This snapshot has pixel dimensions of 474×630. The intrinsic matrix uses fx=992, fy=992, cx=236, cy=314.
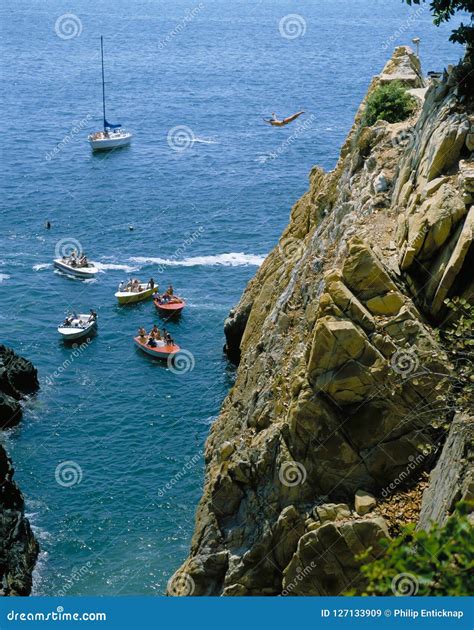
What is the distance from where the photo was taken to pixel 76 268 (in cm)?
8144

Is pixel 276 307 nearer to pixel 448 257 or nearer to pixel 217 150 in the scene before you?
pixel 448 257

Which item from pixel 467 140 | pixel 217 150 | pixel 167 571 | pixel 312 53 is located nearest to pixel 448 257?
pixel 467 140

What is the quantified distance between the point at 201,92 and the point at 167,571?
118m
